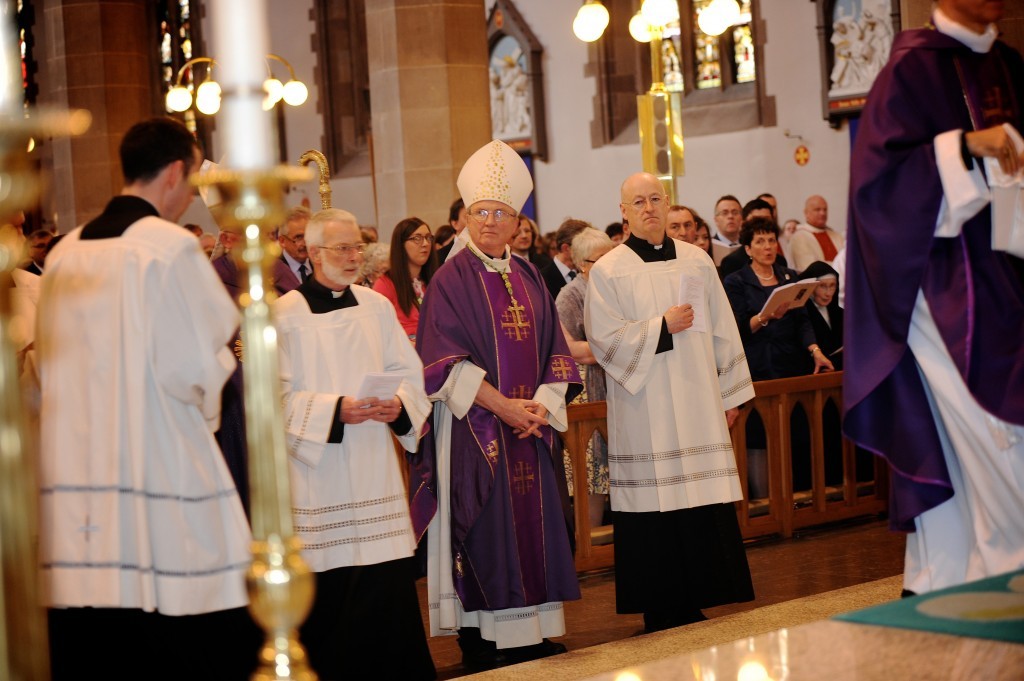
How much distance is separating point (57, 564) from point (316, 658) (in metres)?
1.45

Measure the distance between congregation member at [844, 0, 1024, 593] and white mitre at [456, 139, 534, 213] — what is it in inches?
71.0

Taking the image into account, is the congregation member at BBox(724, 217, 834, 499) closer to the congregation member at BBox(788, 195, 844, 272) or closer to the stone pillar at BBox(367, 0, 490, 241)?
the congregation member at BBox(788, 195, 844, 272)

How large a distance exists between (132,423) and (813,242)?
357 inches

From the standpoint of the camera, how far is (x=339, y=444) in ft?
15.8

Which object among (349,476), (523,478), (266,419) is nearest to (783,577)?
(523,478)

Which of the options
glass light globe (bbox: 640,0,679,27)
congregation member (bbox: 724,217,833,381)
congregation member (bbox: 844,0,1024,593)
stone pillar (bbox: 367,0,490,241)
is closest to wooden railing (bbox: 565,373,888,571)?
congregation member (bbox: 724,217,833,381)

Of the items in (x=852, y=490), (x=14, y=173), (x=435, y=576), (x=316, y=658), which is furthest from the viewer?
(x=852, y=490)

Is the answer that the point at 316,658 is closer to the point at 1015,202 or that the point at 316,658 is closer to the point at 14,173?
the point at 1015,202

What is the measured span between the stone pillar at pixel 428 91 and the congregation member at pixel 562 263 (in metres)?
2.75

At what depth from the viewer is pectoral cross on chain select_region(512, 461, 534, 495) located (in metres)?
5.41

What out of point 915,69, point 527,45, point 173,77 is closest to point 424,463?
point 915,69

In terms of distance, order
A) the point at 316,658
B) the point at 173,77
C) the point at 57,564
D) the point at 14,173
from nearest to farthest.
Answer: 1. the point at 14,173
2. the point at 57,564
3. the point at 316,658
4. the point at 173,77

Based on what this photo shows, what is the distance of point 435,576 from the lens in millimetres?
5441

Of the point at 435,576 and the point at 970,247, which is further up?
the point at 970,247
